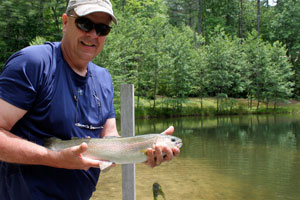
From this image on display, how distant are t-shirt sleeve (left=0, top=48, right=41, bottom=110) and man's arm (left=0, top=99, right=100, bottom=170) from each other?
0.05 m

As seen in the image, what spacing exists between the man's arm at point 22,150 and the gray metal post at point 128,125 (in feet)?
8.01

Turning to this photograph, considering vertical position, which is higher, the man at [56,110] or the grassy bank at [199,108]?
the man at [56,110]

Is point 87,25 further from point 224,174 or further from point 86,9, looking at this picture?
point 224,174

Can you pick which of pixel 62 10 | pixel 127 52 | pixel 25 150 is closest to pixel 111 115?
pixel 25 150

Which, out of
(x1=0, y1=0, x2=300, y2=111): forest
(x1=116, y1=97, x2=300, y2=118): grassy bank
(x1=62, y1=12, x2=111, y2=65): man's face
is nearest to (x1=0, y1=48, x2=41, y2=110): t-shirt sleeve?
(x1=62, y1=12, x2=111, y2=65): man's face

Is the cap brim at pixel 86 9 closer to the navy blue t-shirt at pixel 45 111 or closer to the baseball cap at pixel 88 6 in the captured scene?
the baseball cap at pixel 88 6

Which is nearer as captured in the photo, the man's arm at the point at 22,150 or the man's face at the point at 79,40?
the man's arm at the point at 22,150

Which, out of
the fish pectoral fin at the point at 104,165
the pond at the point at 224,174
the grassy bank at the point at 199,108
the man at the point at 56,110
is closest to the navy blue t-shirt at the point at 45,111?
the man at the point at 56,110

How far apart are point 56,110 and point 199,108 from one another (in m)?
36.7

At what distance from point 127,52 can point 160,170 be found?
80.5 feet

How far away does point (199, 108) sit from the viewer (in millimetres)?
37969

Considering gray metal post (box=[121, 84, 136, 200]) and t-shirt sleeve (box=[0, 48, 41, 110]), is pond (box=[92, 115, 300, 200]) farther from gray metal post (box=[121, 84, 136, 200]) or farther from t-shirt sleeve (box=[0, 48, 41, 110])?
t-shirt sleeve (box=[0, 48, 41, 110])

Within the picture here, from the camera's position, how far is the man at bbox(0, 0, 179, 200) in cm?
177

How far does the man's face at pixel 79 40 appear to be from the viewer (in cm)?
214
